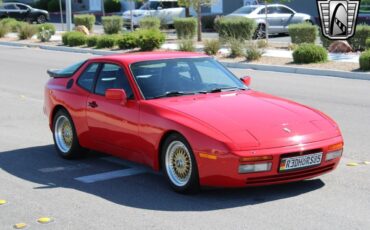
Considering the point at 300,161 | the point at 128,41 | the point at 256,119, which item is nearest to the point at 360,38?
the point at 128,41

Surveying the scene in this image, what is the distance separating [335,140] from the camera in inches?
267

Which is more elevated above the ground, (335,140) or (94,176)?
(335,140)

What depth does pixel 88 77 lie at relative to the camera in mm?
8523

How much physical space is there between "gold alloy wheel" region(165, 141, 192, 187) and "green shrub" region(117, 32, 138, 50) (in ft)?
68.1

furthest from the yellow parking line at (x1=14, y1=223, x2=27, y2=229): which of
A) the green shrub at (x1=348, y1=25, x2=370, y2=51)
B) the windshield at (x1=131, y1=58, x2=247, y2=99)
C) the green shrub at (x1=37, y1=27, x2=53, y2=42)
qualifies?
the green shrub at (x1=37, y1=27, x2=53, y2=42)

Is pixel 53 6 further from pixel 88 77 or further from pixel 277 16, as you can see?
pixel 88 77

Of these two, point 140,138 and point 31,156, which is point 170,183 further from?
point 31,156

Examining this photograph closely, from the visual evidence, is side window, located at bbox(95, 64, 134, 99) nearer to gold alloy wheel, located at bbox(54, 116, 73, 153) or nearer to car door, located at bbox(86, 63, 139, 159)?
car door, located at bbox(86, 63, 139, 159)

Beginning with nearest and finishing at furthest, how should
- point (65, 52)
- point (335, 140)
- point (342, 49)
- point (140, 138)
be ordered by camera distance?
point (335, 140) < point (140, 138) < point (342, 49) < point (65, 52)

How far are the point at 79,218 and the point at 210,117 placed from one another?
1592 millimetres

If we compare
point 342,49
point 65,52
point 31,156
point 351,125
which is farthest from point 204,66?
point 65,52

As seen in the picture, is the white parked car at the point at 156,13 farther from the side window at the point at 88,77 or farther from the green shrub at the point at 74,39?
the side window at the point at 88,77

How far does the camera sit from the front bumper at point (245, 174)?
6316 mm

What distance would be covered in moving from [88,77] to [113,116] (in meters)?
1.01
